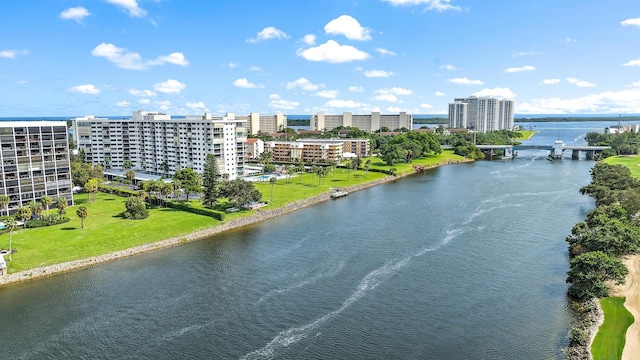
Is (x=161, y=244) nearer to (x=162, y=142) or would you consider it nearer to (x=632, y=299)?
(x=632, y=299)

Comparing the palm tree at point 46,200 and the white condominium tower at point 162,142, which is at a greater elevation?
the white condominium tower at point 162,142

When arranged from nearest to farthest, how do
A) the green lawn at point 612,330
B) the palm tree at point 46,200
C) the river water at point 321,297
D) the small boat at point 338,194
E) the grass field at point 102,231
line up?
the green lawn at point 612,330, the river water at point 321,297, the grass field at point 102,231, the palm tree at point 46,200, the small boat at point 338,194

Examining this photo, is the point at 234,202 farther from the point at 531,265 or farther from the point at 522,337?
the point at 522,337

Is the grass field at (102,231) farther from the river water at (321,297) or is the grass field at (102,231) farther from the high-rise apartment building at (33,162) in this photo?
the high-rise apartment building at (33,162)

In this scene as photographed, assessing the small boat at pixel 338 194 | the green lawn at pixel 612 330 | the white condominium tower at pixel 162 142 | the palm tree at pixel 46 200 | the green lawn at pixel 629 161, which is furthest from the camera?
the green lawn at pixel 629 161

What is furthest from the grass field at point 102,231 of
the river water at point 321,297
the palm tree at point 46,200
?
the river water at point 321,297

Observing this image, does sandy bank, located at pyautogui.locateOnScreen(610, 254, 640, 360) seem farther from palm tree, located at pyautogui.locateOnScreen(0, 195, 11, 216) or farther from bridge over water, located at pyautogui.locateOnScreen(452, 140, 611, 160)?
bridge over water, located at pyautogui.locateOnScreen(452, 140, 611, 160)

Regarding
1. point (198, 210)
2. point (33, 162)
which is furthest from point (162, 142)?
point (198, 210)
